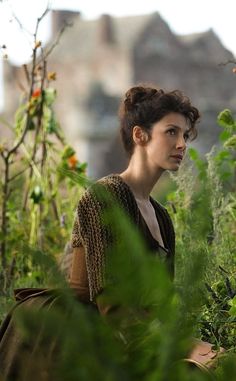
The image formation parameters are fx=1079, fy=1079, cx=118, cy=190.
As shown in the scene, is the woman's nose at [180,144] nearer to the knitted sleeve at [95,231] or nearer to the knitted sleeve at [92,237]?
the knitted sleeve at [95,231]

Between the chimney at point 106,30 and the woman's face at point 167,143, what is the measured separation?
2135 inches

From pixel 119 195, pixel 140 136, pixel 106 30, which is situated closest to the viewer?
pixel 119 195

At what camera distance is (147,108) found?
2865 mm

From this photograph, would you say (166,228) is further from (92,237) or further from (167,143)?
(92,237)

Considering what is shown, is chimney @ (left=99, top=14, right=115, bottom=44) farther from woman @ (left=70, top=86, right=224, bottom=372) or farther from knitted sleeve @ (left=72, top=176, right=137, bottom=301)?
knitted sleeve @ (left=72, top=176, right=137, bottom=301)

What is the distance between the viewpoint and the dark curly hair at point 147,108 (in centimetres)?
→ 284

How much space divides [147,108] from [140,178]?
0.64 feet

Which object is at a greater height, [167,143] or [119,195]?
[167,143]

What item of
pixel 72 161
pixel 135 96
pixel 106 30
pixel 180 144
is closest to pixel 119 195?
pixel 180 144

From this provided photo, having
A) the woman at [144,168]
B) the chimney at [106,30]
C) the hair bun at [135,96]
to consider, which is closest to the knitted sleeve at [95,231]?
the woman at [144,168]

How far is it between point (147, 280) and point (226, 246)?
7.72 ft

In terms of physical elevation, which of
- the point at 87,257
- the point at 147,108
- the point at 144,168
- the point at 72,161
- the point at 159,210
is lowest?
the point at 87,257

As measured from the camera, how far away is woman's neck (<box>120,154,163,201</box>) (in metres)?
2.81

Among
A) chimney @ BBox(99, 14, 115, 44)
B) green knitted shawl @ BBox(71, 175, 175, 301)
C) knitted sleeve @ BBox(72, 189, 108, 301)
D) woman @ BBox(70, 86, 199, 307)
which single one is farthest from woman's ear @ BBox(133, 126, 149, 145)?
chimney @ BBox(99, 14, 115, 44)
